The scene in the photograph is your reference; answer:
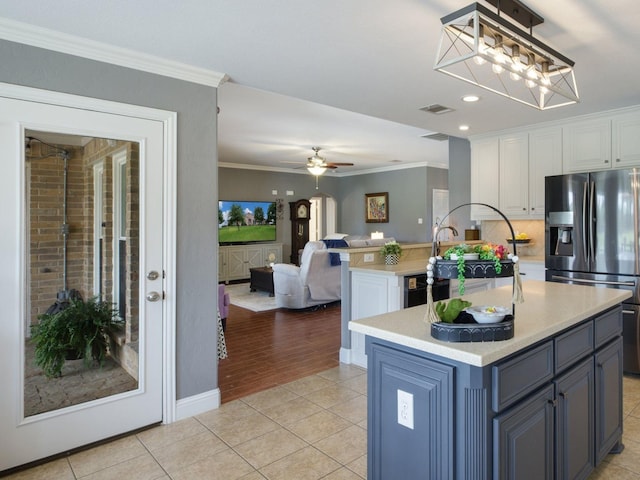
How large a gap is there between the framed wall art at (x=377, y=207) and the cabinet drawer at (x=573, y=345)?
27.7 feet

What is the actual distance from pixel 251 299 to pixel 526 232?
4.42 meters

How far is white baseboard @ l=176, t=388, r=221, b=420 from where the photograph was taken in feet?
9.62

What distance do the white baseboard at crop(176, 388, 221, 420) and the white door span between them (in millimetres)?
133

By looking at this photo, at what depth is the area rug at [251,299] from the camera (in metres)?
6.68

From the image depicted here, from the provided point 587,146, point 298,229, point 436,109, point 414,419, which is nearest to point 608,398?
point 414,419

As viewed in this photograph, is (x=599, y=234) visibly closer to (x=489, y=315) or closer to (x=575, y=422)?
(x=575, y=422)

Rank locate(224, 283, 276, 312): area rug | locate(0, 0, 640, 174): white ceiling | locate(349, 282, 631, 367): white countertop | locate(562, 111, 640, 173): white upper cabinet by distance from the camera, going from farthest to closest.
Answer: locate(224, 283, 276, 312): area rug
locate(562, 111, 640, 173): white upper cabinet
locate(0, 0, 640, 174): white ceiling
locate(349, 282, 631, 367): white countertop

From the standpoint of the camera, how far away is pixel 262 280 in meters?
7.63

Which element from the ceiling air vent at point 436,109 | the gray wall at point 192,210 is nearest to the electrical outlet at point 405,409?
the gray wall at point 192,210

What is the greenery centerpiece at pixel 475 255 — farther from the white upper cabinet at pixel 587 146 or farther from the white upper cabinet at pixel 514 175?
the white upper cabinet at pixel 514 175

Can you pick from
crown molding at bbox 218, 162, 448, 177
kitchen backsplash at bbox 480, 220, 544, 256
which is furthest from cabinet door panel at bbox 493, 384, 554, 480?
crown molding at bbox 218, 162, 448, 177

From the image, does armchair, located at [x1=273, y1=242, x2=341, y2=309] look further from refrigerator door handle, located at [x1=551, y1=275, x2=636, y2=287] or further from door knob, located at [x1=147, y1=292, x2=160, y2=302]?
door knob, located at [x1=147, y1=292, x2=160, y2=302]

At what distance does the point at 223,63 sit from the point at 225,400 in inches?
96.1

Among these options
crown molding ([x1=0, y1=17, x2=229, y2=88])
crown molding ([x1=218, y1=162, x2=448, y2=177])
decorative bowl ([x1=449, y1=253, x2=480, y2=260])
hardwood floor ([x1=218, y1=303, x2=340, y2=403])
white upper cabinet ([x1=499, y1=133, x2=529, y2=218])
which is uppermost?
crown molding ([x1=218, y1=162, x2=448, y2=177])
